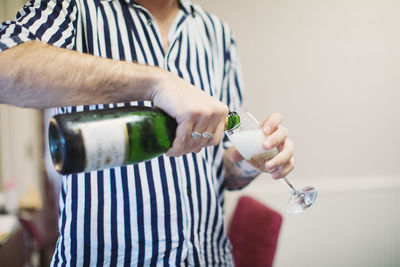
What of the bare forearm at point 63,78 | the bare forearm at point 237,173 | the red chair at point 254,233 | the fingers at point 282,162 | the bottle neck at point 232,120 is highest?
the bare forearm at point 63,78

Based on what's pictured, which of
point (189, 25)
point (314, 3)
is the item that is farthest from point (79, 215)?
point (314, 3)

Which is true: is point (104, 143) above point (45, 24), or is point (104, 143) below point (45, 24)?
below

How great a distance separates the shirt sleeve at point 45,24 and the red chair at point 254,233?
1.19 m

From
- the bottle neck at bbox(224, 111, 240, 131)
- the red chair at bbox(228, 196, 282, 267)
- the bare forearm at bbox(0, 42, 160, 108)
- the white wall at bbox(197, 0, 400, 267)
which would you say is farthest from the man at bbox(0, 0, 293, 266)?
the white wall at bbox(197, 0, 400, 267)

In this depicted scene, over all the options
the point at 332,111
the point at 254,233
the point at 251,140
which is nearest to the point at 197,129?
the point at 251,140

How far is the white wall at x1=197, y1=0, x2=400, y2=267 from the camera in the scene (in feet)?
6.23

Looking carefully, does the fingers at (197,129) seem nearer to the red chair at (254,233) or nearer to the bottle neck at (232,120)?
the bottle neck at (232,120)

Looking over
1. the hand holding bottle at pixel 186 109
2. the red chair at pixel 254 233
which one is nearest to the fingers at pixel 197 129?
the hand holding bottle at pixel 186 109

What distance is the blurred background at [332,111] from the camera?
190 cm

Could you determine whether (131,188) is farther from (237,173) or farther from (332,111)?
(332,111)

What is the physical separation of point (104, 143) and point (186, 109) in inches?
6.6

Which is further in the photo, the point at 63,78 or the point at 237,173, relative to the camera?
the point at 237,173

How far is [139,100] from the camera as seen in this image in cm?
58

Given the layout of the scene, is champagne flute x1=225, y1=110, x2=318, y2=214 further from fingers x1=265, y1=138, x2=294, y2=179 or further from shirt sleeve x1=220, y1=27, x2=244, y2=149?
shirt sleeve x1=220, y1=27, x2=244, y2=149
